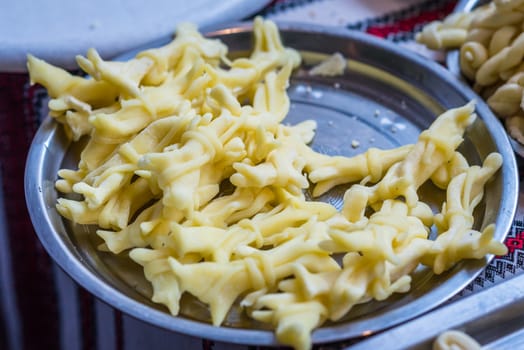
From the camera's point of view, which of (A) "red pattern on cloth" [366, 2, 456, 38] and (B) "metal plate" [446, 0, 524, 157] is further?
(A) "red pattern on cloth" [366, 2, 456, 38]

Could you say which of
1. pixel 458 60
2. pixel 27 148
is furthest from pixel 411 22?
pixel 27 148

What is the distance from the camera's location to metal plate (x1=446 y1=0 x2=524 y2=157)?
0.90m

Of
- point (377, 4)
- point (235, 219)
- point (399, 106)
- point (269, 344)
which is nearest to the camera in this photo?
point (269, 344)

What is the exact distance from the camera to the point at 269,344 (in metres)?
0.66

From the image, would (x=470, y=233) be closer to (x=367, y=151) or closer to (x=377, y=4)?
(x=367, y=151)

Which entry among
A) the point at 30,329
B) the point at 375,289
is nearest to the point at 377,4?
the point at 375,289

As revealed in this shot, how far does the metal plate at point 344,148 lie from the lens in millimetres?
689

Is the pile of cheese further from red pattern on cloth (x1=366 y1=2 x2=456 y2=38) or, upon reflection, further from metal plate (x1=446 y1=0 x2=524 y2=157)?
red pattern on cloth (x1=366 y1=2 x2=456 y2=38)

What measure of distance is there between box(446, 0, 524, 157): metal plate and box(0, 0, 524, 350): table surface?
0.21ft

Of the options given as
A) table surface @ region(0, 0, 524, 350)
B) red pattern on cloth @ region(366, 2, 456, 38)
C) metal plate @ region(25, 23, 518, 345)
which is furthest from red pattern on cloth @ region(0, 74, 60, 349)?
red pattern on cloth @ region(366, 2, 456, 38)

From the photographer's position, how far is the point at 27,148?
111 centimetres

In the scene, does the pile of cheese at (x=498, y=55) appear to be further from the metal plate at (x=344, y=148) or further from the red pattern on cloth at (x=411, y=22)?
the red pattern on cloth at (x=411, y=22)

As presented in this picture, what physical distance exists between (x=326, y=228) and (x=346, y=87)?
1.25 feet

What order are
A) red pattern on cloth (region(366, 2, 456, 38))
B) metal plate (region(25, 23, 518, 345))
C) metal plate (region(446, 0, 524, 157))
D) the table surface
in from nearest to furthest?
metal plate (region(25, 23, 518, 345)) < metal plate (region(446, 0, 524, 157)) < the table surface < red pattern on cloth (region(366, 2, 456, 38))
